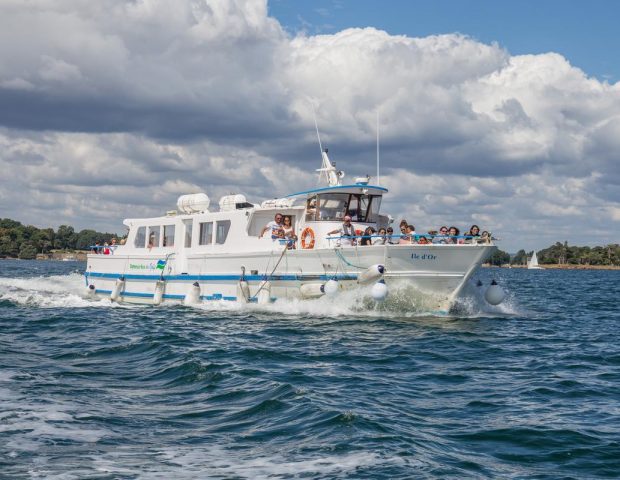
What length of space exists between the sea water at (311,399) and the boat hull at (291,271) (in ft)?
3.04

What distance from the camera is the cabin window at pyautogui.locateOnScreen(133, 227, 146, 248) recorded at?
103 ft

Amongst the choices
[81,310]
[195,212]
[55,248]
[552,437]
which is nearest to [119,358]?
[552,437]

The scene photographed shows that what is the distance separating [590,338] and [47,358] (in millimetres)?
14102

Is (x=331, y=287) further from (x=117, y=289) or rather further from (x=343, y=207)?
(x=117, y=289)

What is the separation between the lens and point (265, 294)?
2436 centimetres

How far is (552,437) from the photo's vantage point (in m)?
8.98

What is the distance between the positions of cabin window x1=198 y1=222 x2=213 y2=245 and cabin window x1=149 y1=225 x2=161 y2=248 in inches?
121

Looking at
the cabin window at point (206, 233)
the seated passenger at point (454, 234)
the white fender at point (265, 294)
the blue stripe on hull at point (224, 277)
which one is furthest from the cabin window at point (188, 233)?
the seated passenger at point (454, 234)

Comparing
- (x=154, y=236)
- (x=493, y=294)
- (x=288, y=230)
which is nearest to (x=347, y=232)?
(x=288, y=230)

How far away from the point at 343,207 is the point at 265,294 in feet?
13.5

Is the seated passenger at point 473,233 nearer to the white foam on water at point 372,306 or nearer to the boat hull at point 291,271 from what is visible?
the boat hull at point 291,271

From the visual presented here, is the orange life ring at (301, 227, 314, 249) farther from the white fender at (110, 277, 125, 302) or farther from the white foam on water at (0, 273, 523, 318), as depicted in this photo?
the white fender at (110, 277, 125, 302)

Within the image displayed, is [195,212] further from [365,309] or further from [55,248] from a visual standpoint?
[55,248]

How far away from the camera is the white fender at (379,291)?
20.6m
